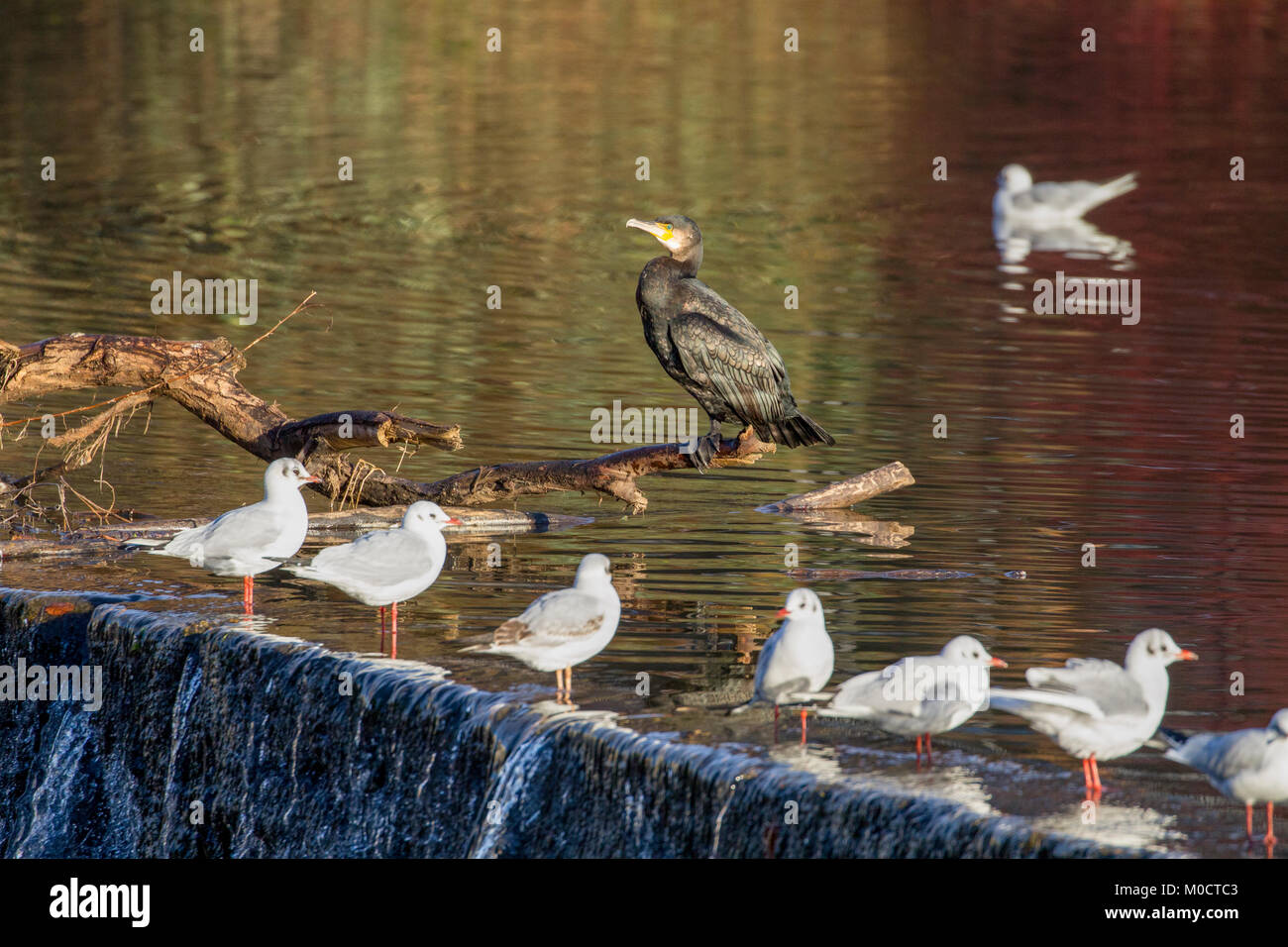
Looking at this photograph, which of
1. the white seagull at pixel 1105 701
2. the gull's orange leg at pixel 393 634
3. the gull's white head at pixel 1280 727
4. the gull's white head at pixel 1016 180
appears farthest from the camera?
the gull's white head at pixel 1016 180

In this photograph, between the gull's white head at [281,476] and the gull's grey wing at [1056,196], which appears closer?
the gull's white head at [281,476]

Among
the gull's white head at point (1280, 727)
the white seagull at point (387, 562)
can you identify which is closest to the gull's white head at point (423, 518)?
the white seagull at point (387, 562)

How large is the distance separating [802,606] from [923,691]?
2.18ft

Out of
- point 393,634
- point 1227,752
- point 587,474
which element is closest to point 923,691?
point 1227,752

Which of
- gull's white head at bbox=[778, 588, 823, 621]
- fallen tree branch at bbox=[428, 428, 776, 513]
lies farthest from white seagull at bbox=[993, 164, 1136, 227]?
gull's white head at bbox=[778, 588, 823, 621]

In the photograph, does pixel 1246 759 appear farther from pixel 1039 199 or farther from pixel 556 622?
pixel 1039 199

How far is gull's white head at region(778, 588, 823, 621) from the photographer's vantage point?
25.8ft

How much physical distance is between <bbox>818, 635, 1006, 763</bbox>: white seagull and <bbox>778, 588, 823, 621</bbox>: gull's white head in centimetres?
43

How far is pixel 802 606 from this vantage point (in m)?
7.89

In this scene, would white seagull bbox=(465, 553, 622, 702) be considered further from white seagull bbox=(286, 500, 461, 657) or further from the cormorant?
the cormorant

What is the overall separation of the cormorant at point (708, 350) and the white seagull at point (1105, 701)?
4.30 meters

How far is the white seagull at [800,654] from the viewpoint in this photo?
308 inches

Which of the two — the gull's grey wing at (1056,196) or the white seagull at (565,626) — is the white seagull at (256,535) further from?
the gull's grey wing at (1056,196)
